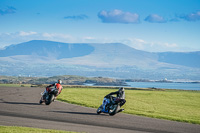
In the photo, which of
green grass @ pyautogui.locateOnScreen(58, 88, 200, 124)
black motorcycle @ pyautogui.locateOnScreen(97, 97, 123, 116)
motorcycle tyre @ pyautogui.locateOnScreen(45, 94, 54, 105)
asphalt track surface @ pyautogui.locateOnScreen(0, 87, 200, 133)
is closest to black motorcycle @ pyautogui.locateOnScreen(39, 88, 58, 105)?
motorcycle tyre @ pyautogui.locateOnScreen(45, 94, 54, 105)

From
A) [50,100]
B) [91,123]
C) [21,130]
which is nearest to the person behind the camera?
[21,130]

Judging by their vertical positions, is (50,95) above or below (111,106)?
above

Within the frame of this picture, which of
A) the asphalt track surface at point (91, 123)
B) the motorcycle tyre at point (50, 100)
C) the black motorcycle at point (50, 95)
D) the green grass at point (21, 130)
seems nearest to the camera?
the green grass at point (21, 130)

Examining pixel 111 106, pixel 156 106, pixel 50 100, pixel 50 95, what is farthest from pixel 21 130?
pixel 156 106

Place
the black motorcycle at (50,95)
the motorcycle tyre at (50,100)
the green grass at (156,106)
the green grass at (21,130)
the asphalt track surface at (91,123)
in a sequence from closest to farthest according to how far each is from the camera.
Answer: the green grass at (21,130)
the asphalt track surface at (91,123)
the green grass at (156,106)
the black motorcycle at (50,95)
the motorcycle tyre at (50,100)

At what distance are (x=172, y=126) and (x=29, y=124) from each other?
7770 millimetres

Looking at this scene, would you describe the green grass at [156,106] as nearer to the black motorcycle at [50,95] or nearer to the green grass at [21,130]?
the black motorcycle at [50,95]

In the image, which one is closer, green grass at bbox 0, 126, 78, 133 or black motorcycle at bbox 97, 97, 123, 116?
green grass at bbox 0, 126, 78, 133

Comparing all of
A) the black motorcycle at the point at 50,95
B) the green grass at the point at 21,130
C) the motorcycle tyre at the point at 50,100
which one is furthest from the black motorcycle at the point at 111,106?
the green grass at the point at 21,130

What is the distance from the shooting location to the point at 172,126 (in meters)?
18.5

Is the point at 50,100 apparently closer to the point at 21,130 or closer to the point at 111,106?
the point at 111,106

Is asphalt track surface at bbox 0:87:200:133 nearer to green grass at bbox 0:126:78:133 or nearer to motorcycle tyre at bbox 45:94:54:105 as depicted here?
green grass at bbox 0:126:78:133

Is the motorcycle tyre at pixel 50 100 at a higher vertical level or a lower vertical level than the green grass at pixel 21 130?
higher

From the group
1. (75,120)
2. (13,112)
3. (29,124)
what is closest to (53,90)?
(13,112)
